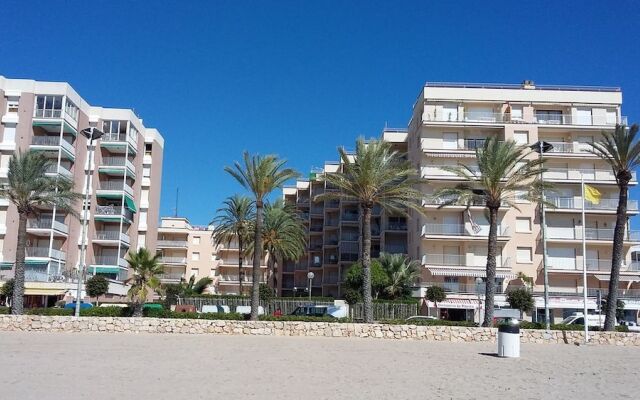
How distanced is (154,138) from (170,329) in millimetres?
45313

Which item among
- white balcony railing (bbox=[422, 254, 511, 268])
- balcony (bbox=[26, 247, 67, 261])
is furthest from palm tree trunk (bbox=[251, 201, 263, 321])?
balcony (bbox=[26, 247, 67, 261])

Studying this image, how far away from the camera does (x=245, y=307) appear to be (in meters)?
52.7

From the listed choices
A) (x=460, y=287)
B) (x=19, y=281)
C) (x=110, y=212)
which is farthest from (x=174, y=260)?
(x=19, y=281)

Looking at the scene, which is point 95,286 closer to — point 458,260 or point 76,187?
point 76,187

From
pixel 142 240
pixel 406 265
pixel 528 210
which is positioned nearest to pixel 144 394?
pixel 406 265

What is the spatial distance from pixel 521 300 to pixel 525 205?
12670 millimetres

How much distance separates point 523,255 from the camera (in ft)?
189

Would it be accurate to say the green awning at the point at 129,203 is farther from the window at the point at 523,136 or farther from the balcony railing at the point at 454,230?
the window at the point at 523,136

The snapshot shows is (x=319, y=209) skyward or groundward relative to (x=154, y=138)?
groundward

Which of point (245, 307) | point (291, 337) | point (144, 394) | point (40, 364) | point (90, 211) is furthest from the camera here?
point (90, 211)

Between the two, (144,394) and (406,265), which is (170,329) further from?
(406,265)

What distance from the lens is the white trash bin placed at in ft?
76.5

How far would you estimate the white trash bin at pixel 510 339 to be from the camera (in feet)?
76.5

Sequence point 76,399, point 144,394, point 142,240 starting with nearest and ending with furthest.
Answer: point 76,399
point 144,394
point 142,240
